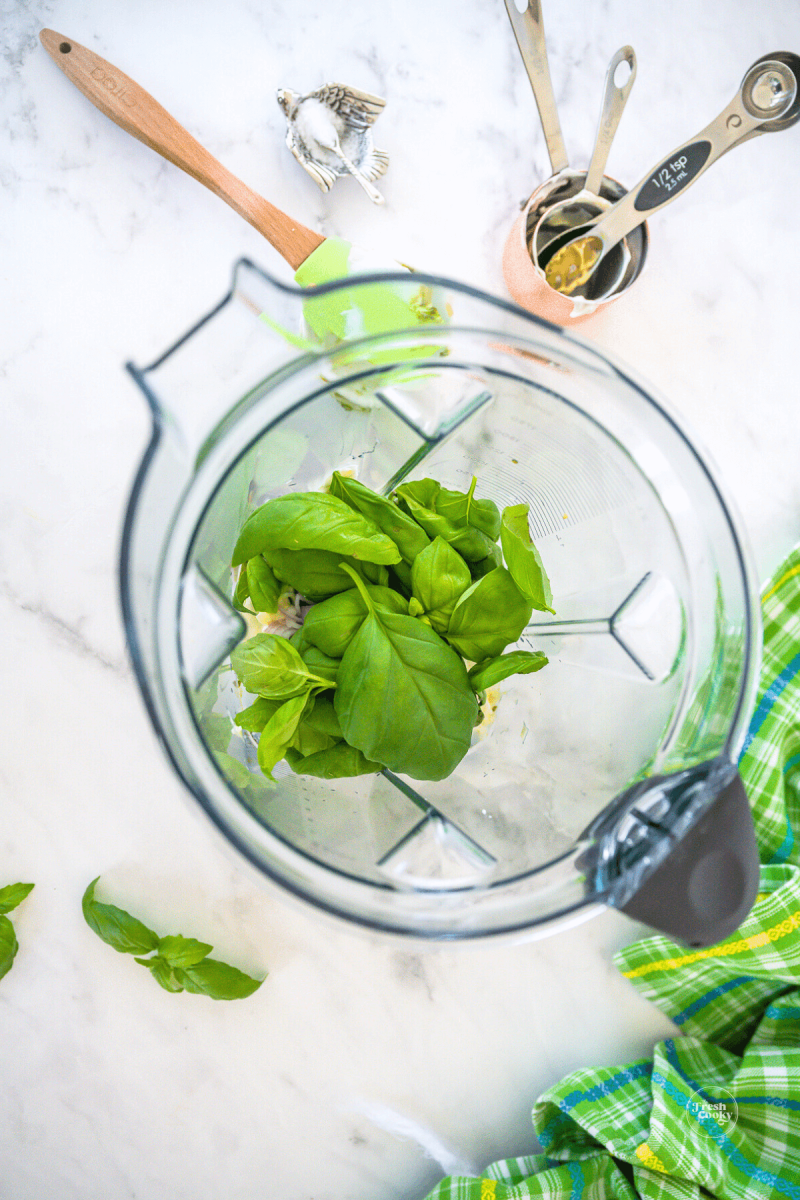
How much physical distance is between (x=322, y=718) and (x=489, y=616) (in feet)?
0.39

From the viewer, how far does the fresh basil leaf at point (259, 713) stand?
1.66ft

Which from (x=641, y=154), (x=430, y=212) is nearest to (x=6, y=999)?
(x=430, y=212)

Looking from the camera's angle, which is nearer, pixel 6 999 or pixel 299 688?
pixel 299 688

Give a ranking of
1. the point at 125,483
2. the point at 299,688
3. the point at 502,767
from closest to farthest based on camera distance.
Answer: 1. the point at 299,688
2. the point at 502,767
3. the point at 125,483

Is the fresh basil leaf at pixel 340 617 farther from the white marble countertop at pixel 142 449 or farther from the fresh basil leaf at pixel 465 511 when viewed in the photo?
the white marble countertop at pixel 142 449

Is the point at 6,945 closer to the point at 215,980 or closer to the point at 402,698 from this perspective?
the point at 215,980

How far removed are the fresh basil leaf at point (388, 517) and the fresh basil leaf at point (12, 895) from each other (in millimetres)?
470

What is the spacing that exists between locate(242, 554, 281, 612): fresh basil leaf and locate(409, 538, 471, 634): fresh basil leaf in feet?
0.29

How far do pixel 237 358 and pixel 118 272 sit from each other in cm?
28

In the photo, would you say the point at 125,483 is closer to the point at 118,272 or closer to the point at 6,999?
the point at 118,272

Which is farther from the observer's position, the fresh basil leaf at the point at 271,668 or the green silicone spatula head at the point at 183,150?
the green silicone spatula head at the point at 183,150

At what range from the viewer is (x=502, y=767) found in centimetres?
60

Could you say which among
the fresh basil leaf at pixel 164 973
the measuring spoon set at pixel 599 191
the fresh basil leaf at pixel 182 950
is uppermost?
the measuring spoon set at pixel 599 191

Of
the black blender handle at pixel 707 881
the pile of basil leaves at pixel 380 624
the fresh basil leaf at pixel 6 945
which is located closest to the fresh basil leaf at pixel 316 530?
the pile of basil leaves at pixel 380 624
